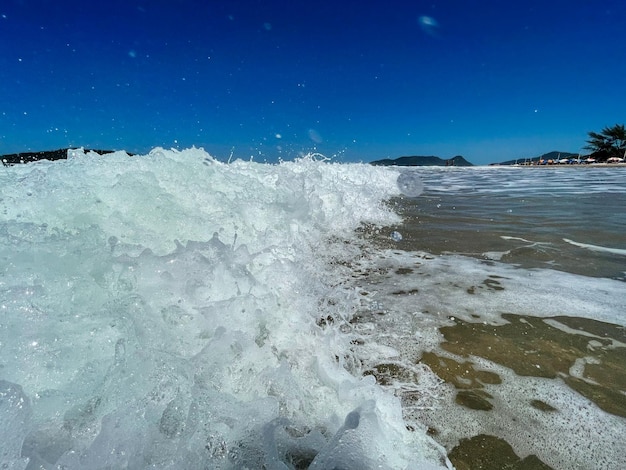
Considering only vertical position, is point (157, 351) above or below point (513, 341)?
above

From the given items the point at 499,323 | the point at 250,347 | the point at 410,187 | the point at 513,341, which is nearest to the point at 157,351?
A: the point at 250,347

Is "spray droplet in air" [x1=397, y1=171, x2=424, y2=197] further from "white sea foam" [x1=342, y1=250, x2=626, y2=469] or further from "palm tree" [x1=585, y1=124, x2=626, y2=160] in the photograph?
"palm tree" [x1=585, y1=124, x2=626, y2=160]

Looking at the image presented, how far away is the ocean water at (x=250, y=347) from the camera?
1.32m

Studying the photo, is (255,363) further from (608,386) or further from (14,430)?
(608,386)

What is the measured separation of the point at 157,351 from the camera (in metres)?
1.52

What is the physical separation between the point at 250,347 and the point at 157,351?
518 mm

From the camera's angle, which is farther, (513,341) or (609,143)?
(609,143)

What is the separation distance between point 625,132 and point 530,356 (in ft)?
224

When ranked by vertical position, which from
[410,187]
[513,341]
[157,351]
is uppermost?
[410,187]

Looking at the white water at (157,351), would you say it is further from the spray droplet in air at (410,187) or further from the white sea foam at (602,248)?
the spray droplet in air at (410,187)

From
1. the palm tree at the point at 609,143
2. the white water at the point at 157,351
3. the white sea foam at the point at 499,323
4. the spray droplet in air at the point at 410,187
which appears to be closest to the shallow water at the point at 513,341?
the white sea foam at the point at 499,323

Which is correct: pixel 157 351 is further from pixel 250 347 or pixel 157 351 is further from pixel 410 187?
pixel 410 187

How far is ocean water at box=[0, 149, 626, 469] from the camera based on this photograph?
4.33 feet

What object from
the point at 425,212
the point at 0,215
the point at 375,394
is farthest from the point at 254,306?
the point at 425,212
